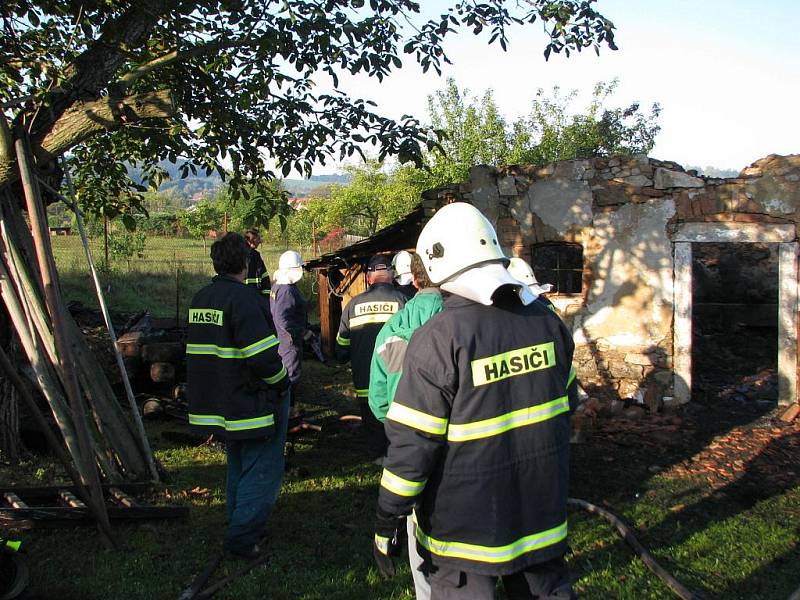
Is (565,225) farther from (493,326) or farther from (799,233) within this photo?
(493,326)

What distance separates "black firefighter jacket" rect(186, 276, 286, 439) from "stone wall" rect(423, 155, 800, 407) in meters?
6.49

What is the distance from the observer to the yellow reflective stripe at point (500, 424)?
100.0 inches

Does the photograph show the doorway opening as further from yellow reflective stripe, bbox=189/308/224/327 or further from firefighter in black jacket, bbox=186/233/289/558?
yellow reflective stripe, bbox=189/308/224/327

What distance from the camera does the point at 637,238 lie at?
31.9ft

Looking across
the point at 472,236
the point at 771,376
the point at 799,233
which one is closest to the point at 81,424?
the point at 472,236

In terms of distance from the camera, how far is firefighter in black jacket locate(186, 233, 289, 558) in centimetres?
440

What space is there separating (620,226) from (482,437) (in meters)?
8.01

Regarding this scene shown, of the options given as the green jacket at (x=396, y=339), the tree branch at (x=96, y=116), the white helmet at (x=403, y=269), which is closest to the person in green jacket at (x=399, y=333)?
the green jacket at (x=396, y=339)

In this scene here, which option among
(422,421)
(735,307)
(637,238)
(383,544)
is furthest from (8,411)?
(735,307)

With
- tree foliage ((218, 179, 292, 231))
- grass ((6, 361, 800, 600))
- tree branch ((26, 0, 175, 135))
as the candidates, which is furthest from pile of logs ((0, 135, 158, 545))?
tree foliage ((218, 179, 292, 231))

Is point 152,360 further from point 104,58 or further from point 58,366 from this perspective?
point 104,58

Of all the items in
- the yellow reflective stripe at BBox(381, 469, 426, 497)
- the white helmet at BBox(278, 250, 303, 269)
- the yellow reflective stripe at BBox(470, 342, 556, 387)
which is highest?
the yellow reflective stripe at BBox(470, 342, 556, 387)

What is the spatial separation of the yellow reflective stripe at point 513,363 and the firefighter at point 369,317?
3.32m

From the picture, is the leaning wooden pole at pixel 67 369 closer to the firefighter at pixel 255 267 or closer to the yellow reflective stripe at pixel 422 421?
the yellow reflective stripe at pixel 422 421
